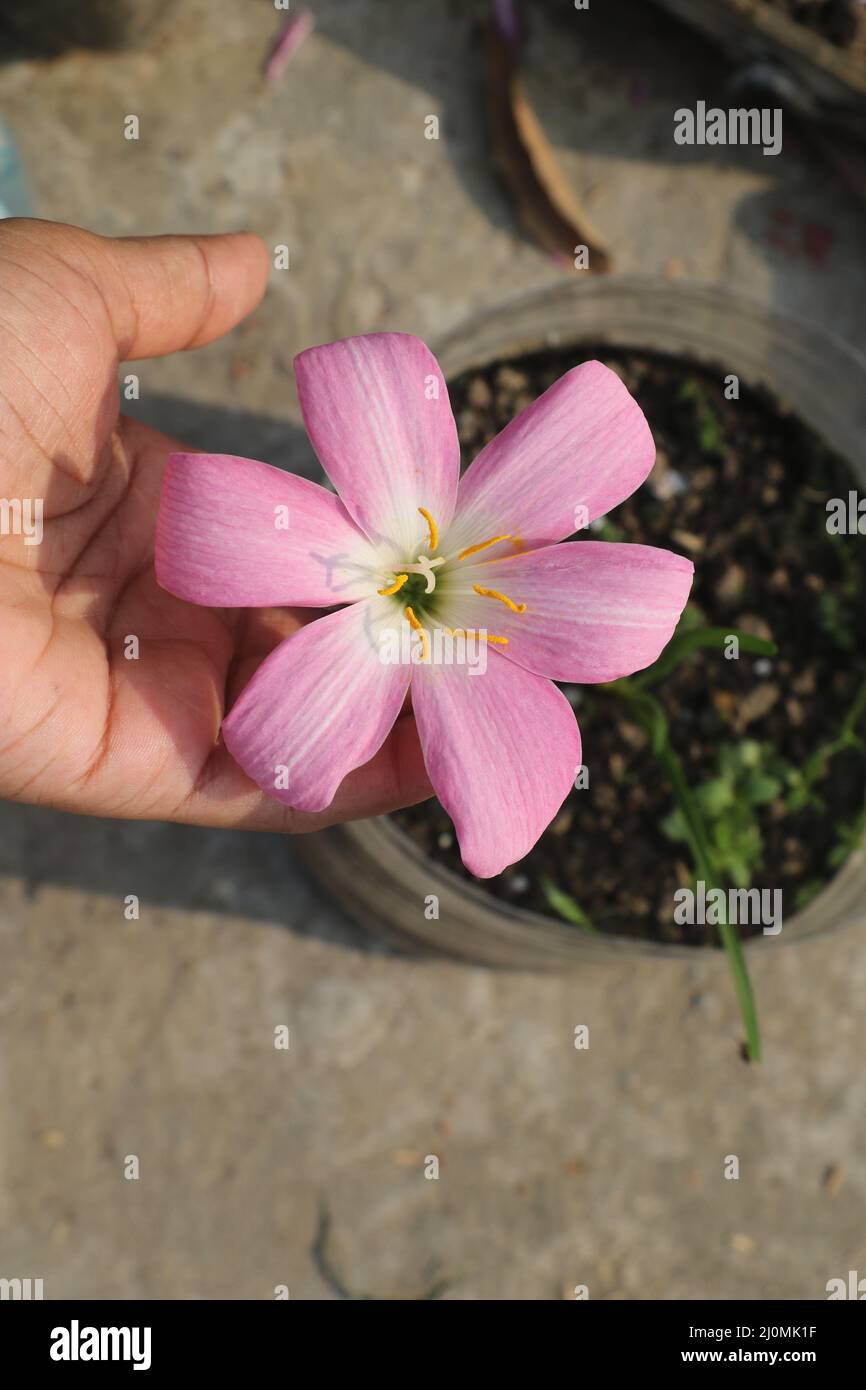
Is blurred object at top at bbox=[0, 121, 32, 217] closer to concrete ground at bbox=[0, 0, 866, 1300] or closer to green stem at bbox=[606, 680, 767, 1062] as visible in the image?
concrete ground at bbox=[0, 0, 866, 1300]

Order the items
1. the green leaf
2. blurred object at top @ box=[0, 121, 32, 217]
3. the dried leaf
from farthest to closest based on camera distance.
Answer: the dried leaf
blurred object at top @ box=[0, 121, 32, 217]
the green leaf

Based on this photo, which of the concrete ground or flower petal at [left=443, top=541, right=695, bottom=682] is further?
the concrete ground

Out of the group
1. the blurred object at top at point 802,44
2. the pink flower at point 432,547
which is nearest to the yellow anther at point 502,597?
the pink flower at point 432,547

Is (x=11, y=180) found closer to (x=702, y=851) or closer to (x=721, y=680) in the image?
(x=721, y=680)

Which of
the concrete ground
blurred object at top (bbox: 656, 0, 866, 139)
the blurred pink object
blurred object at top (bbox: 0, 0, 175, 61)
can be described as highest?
the blurred pink object

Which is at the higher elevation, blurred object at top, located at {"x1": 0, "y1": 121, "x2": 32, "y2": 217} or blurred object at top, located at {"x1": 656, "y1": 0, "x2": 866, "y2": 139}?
blurred object at top, located at {"x1": 656, "y1": 0, "x2": 866, "y2": 139}

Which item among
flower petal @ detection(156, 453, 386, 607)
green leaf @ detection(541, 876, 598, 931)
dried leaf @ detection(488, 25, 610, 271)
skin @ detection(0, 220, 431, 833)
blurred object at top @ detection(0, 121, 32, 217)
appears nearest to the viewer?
flower petal @ detection(156, 453, 386, 607)

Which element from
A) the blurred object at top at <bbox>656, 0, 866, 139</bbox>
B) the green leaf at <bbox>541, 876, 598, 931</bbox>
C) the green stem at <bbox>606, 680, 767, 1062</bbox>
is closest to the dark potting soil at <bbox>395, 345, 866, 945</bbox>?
the green leaf at <bbox>541, 876, 598, 931</bbox>
